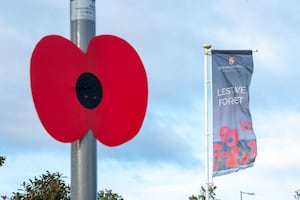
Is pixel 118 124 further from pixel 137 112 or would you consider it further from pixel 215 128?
pixel 215 128

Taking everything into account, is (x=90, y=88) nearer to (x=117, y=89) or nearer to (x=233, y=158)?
(x=117, y=89)

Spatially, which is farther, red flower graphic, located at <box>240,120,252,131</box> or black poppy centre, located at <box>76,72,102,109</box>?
red flower graphic, located at <box>240,120,252,131</box>

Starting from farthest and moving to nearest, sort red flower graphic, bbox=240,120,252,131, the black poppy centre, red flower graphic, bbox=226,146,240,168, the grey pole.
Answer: red flower graphic, bbox=240,120,252,131
red flower graphic, bbox=226,146,240,168
the black poppy centre
the grey pole

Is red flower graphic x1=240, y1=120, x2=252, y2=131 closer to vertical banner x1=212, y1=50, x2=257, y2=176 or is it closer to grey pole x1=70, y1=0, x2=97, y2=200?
vertical banner x1=212, y1=50, x2=257, y2=176

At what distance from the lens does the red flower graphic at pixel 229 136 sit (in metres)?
16.1

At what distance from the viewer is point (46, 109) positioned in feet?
14.0

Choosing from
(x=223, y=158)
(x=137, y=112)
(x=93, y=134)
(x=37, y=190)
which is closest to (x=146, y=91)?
(x=137, y=112)

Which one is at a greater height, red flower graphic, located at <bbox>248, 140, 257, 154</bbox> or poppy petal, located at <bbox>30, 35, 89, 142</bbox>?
Answer: red flower graphic, located at <bbox>248, 140, 257, 154</bbox>

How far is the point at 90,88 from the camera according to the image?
440 cm

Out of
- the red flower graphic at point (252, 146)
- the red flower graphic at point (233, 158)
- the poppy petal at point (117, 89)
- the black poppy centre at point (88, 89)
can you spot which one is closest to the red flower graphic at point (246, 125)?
the red flower graphic at point (252, 146)

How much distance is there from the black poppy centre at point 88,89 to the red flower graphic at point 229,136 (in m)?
11.9

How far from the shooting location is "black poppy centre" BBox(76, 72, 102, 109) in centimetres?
438

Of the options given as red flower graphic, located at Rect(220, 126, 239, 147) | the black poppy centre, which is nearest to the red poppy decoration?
the black poppy centre

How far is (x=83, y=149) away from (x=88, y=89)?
38 centimetres
